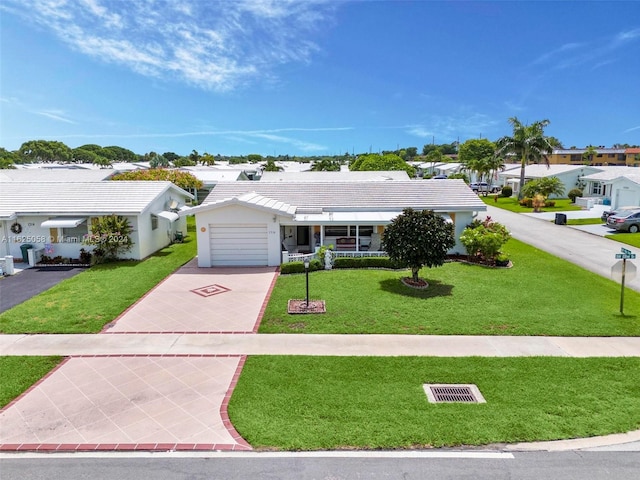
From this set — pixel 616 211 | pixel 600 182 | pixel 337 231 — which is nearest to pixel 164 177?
pixel 337 231

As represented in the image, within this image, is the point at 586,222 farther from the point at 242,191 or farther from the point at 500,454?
the point at 500,454

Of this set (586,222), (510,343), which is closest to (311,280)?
(510,343)

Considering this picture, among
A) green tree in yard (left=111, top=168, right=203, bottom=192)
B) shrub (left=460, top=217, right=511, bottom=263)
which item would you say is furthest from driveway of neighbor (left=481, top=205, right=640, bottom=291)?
green tree in yard (left=111, top=168, right=203, bottom=192)

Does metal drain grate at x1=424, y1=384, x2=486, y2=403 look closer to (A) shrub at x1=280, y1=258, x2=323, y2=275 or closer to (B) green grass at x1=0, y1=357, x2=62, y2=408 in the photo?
(B) green grass at x1=0, y1=357, x2=62, y2=408

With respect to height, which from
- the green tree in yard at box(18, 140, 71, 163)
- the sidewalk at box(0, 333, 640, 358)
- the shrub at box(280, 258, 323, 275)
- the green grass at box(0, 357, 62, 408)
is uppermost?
the green tree in yard at box(18, 140, 71, 163)

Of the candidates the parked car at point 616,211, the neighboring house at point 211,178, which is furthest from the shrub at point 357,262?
the neighboring house at point 211,178

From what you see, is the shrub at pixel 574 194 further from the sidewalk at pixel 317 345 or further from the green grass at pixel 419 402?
the green grass at pixel 419 402
